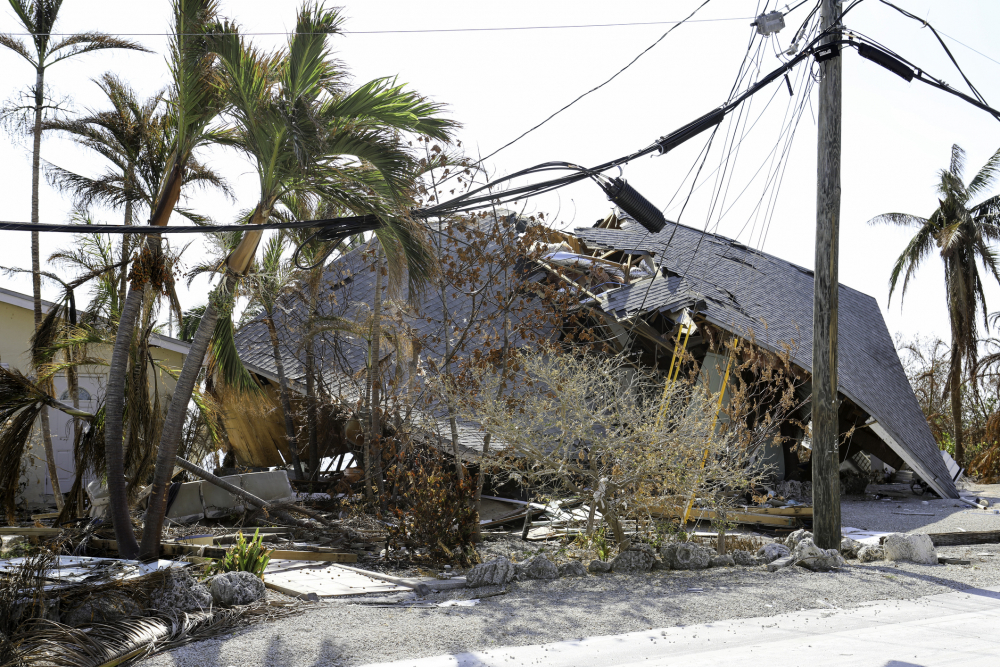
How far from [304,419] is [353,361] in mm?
1534

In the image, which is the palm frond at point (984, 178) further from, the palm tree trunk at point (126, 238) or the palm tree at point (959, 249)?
the palm tree trunk at point (126, 238)

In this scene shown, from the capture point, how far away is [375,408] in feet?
40.6

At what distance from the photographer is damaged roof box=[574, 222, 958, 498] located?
15031 mm

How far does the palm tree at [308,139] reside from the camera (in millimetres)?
8469

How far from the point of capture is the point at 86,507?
12633mm

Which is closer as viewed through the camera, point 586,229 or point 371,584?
point 371,584

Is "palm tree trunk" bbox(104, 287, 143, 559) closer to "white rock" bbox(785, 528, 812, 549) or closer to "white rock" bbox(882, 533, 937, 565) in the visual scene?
"white rock" bbox(785, 528, 812, 549)

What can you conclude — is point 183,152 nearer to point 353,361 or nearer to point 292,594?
point 292,594

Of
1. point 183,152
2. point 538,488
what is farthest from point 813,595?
point 183,152

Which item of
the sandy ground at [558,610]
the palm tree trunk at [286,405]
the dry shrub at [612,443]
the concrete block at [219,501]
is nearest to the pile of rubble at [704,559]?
the sandy ground at [558,610]

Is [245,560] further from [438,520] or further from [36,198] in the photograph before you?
[36,198]

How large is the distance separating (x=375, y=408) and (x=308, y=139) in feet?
17.3

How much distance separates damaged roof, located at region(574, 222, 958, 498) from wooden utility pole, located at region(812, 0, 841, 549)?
2692 millimetres

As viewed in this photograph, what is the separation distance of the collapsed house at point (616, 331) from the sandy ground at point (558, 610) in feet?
12.9
